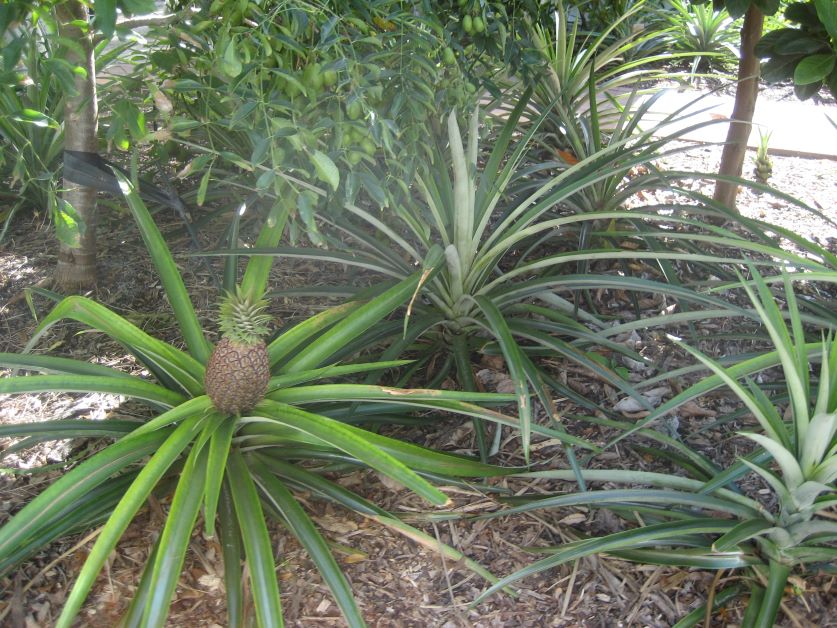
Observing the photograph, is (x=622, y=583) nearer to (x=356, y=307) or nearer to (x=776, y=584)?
(x=776, y=584)

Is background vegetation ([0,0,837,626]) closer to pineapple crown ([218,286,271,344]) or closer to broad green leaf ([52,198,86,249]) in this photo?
broad green leaf ([52,198,86,249])

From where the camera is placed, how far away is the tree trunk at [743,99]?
2729 millimetres

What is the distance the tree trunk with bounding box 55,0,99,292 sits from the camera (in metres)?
2.04

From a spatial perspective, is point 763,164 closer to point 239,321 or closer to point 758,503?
point 758,503

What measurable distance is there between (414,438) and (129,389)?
30.5 inches

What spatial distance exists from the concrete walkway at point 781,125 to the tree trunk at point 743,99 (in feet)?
2.98

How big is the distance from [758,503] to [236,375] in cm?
112

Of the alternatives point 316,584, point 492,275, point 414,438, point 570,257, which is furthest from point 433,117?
point 316,584

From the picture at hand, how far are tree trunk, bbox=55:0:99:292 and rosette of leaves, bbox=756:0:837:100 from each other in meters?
1.95

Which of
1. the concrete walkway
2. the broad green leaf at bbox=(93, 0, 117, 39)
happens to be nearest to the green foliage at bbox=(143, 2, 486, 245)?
the broad green leaf at bbox=(93, 0, 117, 39)

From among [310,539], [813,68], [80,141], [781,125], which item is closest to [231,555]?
[310,539]

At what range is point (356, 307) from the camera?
6.24 ft

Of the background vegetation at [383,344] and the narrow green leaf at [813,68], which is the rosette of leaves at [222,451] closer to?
the background vegetation at [383,344]

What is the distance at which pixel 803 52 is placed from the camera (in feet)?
7.57
